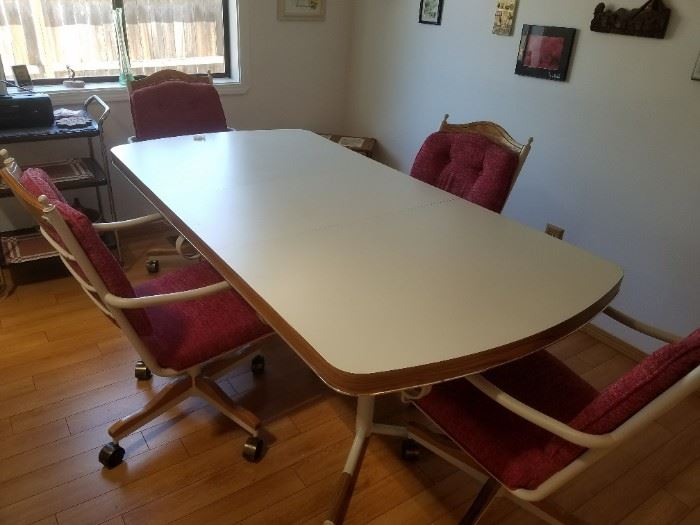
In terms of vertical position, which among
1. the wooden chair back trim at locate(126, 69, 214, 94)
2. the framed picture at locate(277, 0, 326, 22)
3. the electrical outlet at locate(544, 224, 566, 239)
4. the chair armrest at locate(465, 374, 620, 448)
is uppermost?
the framed picture at locate(277, 0, 326, 22)

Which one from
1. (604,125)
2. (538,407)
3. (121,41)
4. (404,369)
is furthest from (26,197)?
(604,125)

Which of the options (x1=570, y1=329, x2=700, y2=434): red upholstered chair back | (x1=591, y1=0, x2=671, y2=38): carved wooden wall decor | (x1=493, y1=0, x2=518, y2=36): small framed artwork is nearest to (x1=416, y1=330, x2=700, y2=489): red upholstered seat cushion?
(x1=570, y1=329, x2=700, y2=434): red upholstered chair back

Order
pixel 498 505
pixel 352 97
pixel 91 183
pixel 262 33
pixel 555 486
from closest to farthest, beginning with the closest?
pixel 555 486 → pixel 498 505 → pixel 91 183 → pixel 262 33 → pixel 352 97

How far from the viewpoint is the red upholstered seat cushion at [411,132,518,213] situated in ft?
6.35

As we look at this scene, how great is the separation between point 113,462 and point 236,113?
7.52 feet

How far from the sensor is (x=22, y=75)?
2.63 metres

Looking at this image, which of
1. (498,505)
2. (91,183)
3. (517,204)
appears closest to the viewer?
(498,505)

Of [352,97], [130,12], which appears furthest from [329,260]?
[352,97]

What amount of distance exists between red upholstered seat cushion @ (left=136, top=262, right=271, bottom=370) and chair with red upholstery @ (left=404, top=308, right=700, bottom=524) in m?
0.59

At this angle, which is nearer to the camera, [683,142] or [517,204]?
[683,142]

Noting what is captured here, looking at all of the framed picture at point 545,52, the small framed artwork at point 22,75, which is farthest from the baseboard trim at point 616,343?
the small framed artwork at point 22,75

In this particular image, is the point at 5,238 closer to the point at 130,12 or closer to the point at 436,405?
the point at 130,12

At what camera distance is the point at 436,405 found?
4.46 ft

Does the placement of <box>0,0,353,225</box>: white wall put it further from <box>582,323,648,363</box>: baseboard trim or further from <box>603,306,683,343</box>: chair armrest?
<box>603,306,683,343</box>: chair armrest
